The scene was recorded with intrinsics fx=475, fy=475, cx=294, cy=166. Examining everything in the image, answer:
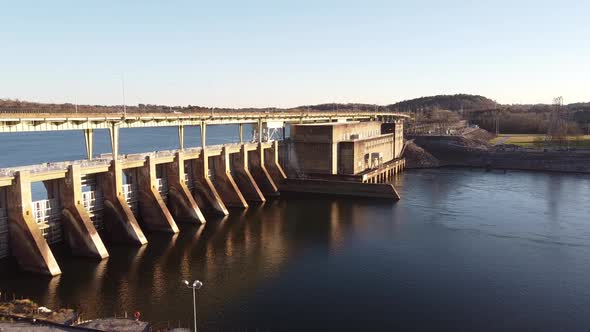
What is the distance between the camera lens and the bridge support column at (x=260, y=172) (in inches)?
2084

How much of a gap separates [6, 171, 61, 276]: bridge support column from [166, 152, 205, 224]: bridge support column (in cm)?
1333

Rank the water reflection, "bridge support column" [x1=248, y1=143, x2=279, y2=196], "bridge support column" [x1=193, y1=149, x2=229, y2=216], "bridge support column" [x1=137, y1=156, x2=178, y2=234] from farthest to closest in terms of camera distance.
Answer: "bridge support column" [x1=248, y1=143, x2=279, y2=196]
"bridge support column" [x1=193, y1=149, x2=229, y2=216]
"bridge support column" [x1=137, y1=156, x2=178, y2=234]
the water reflection

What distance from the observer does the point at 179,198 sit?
40281 mm

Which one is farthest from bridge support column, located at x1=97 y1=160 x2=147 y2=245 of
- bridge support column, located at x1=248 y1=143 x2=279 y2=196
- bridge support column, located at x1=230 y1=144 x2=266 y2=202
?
bridge support column, located at x1=248 y1=143 x2=279 y2=196

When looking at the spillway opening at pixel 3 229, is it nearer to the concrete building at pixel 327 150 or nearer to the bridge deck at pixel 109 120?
the bridge deck at pixel 109 120

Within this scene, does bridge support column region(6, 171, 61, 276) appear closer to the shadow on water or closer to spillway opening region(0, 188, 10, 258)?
the shadow on water

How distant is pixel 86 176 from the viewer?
1378 inches

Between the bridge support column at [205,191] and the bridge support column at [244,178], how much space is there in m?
5.77

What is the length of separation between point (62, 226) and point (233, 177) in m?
20.9

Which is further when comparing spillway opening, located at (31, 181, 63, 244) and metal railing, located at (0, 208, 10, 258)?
spillway opening, located at (31, 181, 63, 244)

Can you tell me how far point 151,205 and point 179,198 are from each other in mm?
3452

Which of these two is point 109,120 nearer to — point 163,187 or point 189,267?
point 163,187

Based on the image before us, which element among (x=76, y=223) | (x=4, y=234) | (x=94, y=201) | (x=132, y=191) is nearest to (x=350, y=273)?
(x=76, y=223)

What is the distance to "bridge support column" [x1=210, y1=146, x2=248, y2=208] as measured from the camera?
46.7 metres
